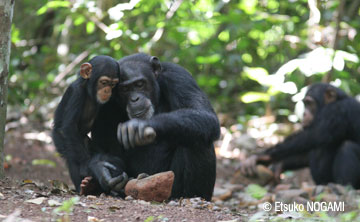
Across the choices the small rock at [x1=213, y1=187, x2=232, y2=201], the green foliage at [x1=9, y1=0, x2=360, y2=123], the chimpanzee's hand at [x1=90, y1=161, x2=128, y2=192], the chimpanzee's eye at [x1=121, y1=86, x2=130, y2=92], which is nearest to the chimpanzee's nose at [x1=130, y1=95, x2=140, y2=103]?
the chimpanzee's eye at [x1=121, y1=86, x2=130, y2=92]

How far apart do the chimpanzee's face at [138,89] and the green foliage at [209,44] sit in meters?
1.42

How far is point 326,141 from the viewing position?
780cm

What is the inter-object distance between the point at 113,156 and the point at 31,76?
5196mm

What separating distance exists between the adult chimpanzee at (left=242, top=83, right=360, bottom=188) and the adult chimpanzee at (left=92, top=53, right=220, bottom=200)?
3132 millimetres

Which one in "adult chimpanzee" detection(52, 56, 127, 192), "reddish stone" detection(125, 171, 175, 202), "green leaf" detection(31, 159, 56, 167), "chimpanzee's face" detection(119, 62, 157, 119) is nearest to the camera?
"reddish stone" detection(125, 171, 175, 202)

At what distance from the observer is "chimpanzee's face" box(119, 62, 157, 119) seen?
481 centimetres

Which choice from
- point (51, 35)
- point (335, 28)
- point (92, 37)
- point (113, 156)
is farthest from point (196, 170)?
point (51, 35)

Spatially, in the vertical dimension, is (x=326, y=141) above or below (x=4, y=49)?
below

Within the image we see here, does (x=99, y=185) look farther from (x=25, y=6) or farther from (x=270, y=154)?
(x=25, y=6)

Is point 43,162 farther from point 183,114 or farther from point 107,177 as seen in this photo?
point 183,114

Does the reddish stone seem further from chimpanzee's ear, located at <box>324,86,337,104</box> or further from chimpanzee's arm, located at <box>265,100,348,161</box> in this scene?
chimpanzee's ear, located at <box>324,86,337,104</box>

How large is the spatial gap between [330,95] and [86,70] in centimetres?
481

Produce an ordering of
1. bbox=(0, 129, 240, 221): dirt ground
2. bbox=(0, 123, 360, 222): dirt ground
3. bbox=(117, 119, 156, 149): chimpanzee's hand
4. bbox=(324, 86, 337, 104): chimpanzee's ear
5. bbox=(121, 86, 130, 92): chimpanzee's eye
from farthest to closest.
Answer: bbox=(324, 86, 337, 104): chimpanzee's ear → bbox=(121, 86, 130, 92): chimpanzee's eye → bbox=(117, 119, 156, 149): chimpanzee's hand → bbox=(0, 123, 360, 222): dirt ground → bbox=(0, 129, 240, 221): dirt ground

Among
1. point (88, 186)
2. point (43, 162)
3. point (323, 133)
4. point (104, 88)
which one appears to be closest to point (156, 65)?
point (104, 88)
